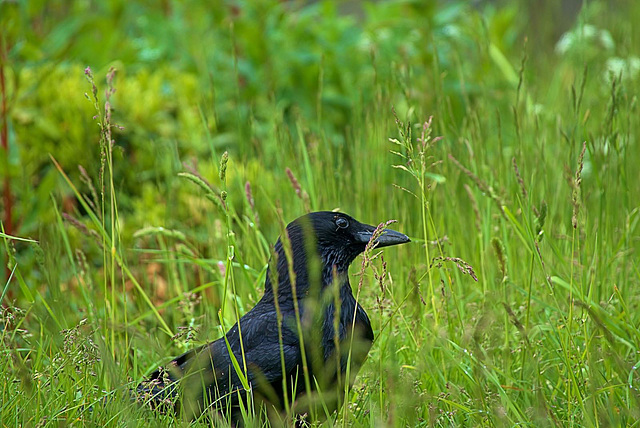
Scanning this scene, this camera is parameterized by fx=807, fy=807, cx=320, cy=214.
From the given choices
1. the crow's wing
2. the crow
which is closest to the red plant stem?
the crow

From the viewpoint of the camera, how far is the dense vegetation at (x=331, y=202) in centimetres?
212

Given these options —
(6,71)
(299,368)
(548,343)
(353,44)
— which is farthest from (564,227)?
(6,71)

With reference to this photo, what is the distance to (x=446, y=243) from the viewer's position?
289 cm

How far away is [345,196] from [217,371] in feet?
3.74

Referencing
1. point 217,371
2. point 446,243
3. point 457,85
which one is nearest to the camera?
point 217,371

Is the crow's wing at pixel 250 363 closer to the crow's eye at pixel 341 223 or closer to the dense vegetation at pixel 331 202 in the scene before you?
the dense vegetation at pixel 331 202

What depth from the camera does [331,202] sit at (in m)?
3.31

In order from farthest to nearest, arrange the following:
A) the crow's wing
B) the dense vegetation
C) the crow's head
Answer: the crow's head
the crow's wing
the dense vegetation

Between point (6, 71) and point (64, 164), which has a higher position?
point (6, 71)

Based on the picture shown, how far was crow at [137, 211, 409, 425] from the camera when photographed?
222 centimetres

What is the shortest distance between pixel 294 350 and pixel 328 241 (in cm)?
44

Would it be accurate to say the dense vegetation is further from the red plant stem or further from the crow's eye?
the crow's eye

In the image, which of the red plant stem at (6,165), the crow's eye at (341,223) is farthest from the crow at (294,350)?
the red plant stem at (6,165)

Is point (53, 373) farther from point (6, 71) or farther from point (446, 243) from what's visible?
point (6, 71)
